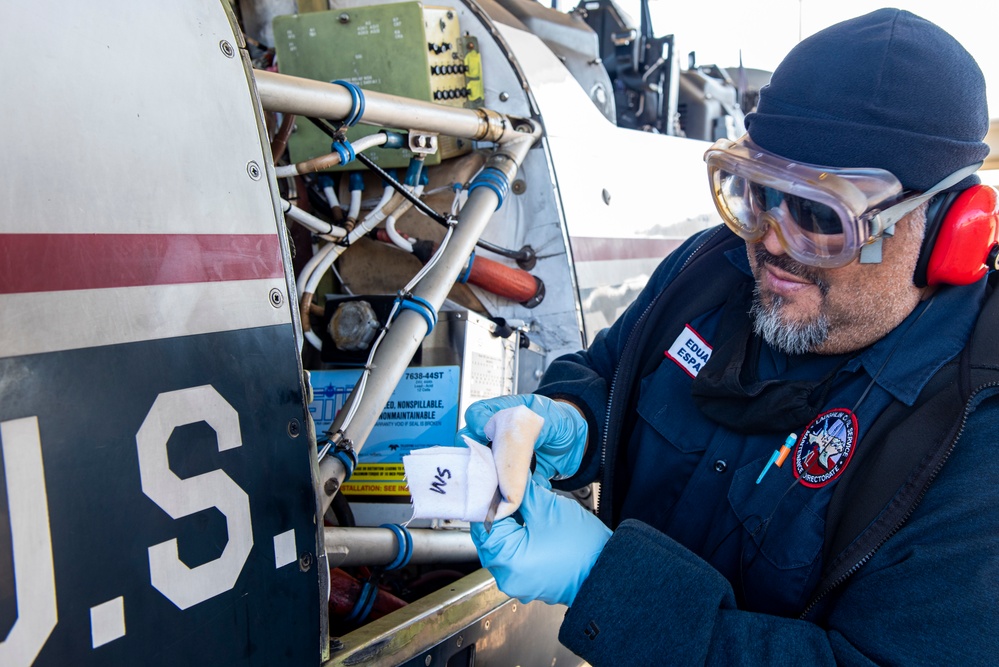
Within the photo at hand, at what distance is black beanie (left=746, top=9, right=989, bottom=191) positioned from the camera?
1.25 meters

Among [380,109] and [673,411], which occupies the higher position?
[380,109]

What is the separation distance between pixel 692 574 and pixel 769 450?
0.33 meters

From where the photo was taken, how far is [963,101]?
1.27 meters

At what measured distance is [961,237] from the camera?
126 cm

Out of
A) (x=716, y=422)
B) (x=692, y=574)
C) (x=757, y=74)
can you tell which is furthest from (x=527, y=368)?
(x=757, y=74)

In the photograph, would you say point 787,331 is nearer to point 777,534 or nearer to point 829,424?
point 829,424

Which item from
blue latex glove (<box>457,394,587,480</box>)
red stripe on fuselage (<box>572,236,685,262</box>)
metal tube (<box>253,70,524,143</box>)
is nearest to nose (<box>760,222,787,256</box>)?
blue latex glove (<box>457,394,587,480</box>)

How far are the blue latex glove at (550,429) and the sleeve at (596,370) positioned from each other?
0.05 metres

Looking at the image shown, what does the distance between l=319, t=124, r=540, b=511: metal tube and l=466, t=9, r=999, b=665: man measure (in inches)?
13.9

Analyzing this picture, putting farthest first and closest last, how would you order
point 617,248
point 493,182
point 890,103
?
point 617,248 < point 493,182 < point 890,103

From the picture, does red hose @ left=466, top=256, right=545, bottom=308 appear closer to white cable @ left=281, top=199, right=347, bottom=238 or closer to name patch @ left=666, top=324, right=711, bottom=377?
white cable @ left=281, top=199, right=347, bottom=238

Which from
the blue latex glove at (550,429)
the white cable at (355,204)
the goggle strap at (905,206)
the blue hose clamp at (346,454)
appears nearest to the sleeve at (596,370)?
the blue latex glove at (550,429)

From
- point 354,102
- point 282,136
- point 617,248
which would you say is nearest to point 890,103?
point 354,102

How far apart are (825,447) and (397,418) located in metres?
1.25
